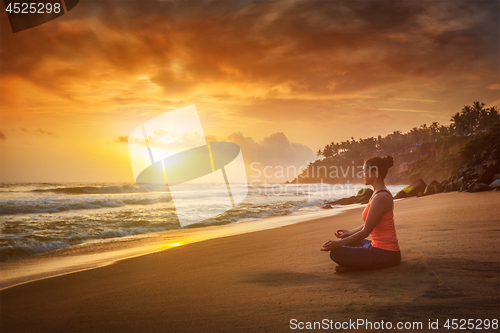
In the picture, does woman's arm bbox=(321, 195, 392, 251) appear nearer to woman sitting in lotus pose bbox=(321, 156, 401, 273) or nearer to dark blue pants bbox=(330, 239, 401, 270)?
woman sitting in lotus pose bbox=(321, 156, 401, 273)

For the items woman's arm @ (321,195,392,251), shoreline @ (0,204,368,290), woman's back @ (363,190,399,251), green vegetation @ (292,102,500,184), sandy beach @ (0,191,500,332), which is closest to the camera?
sandy beach @ (0,191,500,332)

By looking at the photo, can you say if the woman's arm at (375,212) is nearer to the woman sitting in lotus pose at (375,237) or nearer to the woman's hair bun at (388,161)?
the woman sitting in lotus pose at (375,237)

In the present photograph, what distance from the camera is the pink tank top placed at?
10.9ft

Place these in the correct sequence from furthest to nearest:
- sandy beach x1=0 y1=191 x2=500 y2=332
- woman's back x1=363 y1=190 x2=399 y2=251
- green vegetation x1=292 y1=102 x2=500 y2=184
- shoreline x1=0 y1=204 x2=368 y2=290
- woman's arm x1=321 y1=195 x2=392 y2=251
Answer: green vegetation x1=292 y1=102 x2=500 y2=184 → shoreline x1=0 y1=204 x2=368 y2=290 → woman's back x1=363 y1=190 x2=399 y2=251 → woman's arm x1=321 y1=195 x2=392 y2=251 → sandy beach x1=0 y1=191 x2=500 y2=332

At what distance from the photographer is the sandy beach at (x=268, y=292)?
245 cm

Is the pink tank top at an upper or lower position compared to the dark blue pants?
upper

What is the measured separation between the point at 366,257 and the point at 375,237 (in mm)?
265

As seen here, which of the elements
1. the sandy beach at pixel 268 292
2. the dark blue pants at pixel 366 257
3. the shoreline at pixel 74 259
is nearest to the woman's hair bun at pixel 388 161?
the dark blue pants at pixel 366 257

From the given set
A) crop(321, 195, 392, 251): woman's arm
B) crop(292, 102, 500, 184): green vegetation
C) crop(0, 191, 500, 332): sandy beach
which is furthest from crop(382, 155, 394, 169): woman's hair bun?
crop(292, 102, 500, 184): green vegetation

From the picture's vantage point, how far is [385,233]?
337cm

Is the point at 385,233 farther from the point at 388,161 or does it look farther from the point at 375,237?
the point at 388,161

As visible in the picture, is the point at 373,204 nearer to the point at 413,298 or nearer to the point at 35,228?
the point at 413,298

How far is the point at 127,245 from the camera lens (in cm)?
809

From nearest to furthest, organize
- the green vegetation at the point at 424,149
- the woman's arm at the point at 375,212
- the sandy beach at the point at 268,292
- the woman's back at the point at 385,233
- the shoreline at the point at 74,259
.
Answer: the sandy beach at the point at 268,292
the woman's arm at the point at 375,212
the woman's back at the point at 385,233
the shoreline at the point at 74,259
the green vegetation at the point at 424,149
